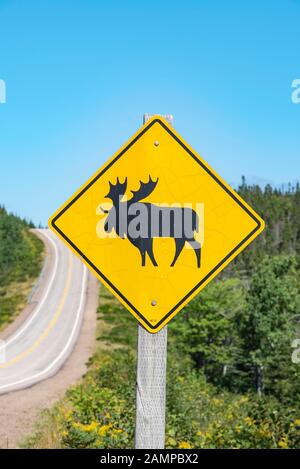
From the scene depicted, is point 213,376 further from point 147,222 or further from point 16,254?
point 147,222

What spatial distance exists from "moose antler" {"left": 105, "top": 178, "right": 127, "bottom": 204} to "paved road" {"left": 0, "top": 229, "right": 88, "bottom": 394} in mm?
17377

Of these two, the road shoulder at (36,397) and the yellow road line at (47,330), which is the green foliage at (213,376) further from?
the yellow road line at (47,330)

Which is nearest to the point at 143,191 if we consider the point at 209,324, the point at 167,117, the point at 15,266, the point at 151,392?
the point at 167,117

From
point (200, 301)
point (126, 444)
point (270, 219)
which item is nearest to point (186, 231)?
point (126, 444)

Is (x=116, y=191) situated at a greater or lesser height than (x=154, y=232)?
greater

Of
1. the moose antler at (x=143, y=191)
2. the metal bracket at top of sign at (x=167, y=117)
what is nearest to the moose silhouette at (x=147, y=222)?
the moose antler at (x=143, y=191)

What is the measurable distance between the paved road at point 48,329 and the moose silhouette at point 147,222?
1737cm

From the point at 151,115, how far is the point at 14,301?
42814 millimetres

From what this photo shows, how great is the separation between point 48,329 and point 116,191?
32.8 m

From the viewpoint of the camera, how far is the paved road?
2255 centimetres

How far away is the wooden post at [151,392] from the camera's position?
8.60 feet

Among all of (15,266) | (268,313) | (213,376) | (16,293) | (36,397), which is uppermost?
(15,266)

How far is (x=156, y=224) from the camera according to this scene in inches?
103

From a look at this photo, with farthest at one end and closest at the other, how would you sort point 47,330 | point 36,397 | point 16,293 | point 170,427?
point 16,293, point 47,330, point 36,397, point 170,427
